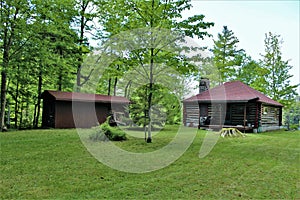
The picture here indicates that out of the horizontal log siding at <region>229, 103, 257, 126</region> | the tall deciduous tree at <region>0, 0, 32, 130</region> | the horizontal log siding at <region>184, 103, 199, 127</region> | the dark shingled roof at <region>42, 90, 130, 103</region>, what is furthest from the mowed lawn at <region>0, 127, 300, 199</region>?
the horizontal log siding at <region>184, 103, 199, 127</region>

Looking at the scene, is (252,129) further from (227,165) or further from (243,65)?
(243,65)

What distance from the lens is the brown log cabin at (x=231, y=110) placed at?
15492 millimetres

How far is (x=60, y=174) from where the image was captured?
14.4 feet

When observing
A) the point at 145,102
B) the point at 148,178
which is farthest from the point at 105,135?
the point at 148,178

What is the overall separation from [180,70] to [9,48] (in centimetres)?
915

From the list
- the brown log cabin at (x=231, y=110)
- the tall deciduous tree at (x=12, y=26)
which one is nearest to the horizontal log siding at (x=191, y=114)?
the brown log cabin at (x=231, y=110)

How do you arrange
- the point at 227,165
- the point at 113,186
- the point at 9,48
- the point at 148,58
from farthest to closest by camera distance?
1. the point at 9,48
2. the point at 148,58
3. the point at 227,165
4. the point at 113,186

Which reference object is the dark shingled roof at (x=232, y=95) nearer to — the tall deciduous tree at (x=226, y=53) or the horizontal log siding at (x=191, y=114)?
the horizontal log siding at (x=191, y=114)

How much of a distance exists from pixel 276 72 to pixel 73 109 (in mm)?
19521

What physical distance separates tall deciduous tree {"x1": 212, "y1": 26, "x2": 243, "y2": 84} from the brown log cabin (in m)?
7.62

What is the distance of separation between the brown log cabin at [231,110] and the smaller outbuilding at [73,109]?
6.06 m

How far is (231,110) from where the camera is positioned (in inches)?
663

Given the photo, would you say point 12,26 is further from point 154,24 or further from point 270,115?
point 270,115

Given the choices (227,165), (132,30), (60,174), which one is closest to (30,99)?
(132,30)
